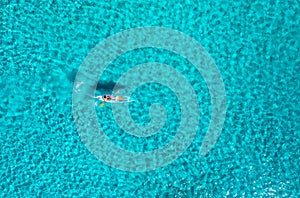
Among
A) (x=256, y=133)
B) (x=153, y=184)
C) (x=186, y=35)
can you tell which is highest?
(x=186, y=35)

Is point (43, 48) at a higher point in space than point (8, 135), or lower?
higher

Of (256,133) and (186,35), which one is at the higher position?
(186,35)

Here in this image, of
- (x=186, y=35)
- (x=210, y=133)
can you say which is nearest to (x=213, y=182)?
(x=210, y=133)

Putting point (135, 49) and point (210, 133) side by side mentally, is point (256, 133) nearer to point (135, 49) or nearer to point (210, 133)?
point (210, 133)

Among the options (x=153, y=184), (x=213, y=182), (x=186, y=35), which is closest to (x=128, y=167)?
(x=153, y=184)

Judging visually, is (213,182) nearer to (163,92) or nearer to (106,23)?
(163,92)

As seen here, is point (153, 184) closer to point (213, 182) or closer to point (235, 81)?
point (213, 182)
